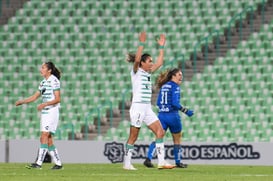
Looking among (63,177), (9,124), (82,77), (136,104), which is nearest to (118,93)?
(82,77)

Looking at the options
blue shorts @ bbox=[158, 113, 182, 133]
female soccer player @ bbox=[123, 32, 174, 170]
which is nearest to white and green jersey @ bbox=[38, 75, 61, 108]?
female soccer player @ bbox=[123, 32, 174, 170]

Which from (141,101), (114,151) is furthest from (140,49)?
(114,151)

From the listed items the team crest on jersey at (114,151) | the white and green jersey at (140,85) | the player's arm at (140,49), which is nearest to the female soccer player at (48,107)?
the white and green jersey at (140,85)

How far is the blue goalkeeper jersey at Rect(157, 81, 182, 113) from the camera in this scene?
1762cm

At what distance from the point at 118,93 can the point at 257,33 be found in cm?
483

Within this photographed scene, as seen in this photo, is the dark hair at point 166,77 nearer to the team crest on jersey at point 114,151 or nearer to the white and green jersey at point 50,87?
the white and green jersey at point 50,87

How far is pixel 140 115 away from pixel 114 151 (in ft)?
28.4

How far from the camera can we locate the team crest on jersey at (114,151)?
24.3m

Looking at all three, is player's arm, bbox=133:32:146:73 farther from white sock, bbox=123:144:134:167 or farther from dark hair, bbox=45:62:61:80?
dark hair, bbox=45:62:61:80

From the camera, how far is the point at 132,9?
103ft

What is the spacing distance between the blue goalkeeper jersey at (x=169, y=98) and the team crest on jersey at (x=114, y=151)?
651 centimetres

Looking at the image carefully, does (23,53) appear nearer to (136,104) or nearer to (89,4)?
(89,4)

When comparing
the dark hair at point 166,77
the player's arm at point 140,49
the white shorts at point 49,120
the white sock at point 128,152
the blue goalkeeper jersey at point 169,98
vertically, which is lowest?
the white sock at point 128,152

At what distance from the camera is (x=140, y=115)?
15.9m
